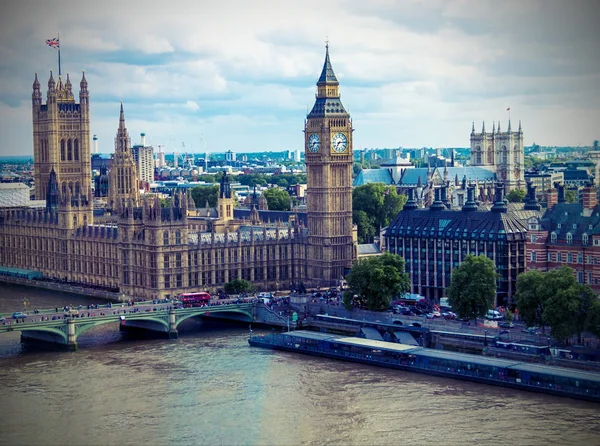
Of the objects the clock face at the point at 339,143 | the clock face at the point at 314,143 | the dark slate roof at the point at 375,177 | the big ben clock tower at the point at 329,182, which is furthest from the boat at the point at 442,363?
the dark slate roof at the point at 375,177

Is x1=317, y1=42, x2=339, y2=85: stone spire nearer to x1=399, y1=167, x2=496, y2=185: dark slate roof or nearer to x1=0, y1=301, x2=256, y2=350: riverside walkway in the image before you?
x1=0, y1=301, x2=256, y2=350: riverside walkway

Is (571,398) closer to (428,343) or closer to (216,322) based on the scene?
(428,343)

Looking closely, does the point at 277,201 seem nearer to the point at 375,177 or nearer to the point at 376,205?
the point at 375,177

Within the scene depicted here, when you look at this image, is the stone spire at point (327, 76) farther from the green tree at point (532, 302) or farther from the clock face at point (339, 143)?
the green tree at point (532, 302)

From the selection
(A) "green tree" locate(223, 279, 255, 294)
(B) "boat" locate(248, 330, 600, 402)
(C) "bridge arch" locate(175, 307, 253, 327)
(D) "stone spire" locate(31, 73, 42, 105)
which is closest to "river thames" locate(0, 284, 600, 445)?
(B) "boat" locate(248, 330, 600, 402)

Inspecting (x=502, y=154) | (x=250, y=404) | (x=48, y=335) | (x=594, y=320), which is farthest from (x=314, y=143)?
(x=502, y=154)

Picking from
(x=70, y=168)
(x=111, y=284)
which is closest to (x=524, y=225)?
(x=111, y=284)
